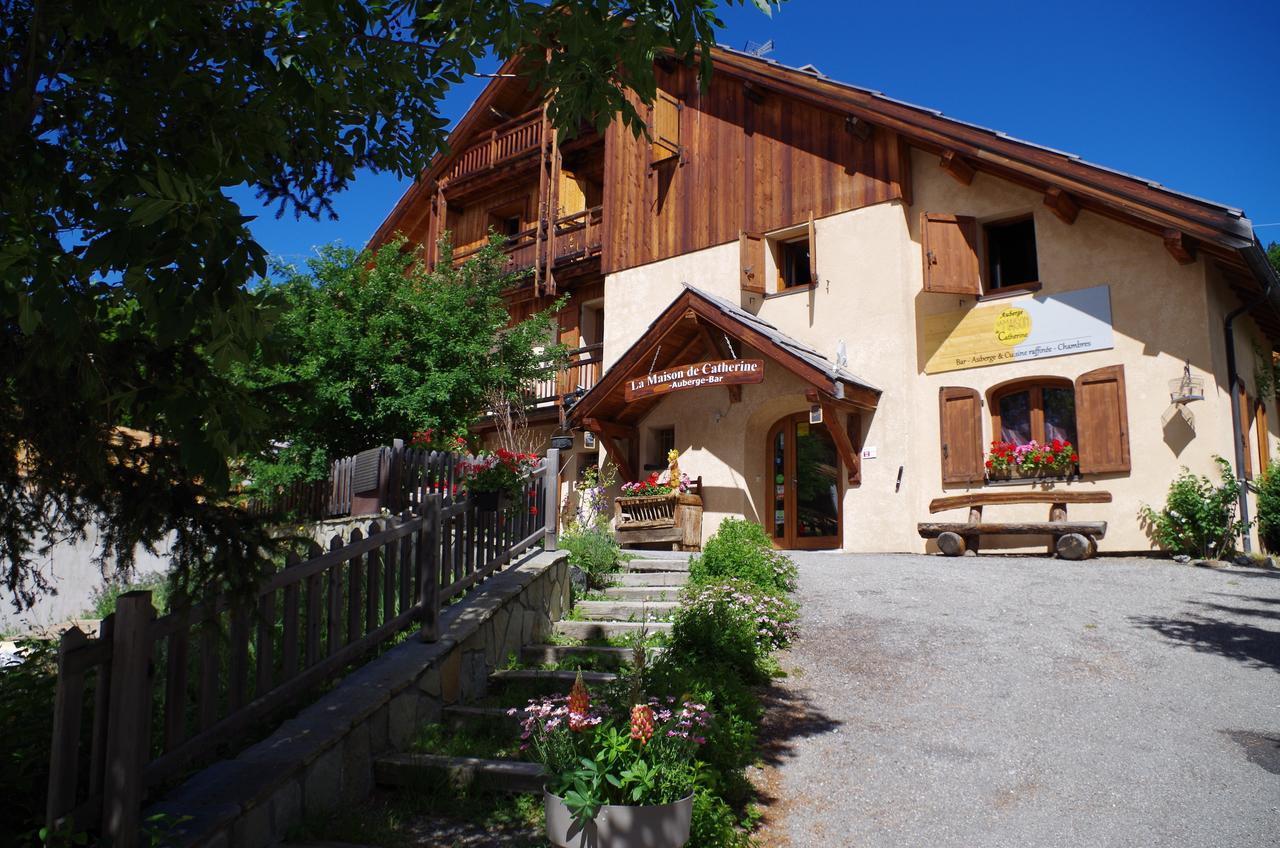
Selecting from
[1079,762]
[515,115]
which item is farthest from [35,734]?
[515,115]

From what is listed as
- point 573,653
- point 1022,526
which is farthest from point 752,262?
point 573,653

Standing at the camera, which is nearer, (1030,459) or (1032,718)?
(1032,718)

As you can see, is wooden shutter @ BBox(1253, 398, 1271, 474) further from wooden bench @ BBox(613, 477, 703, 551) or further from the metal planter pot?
the metal planter pot

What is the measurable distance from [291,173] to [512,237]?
46.5 ft

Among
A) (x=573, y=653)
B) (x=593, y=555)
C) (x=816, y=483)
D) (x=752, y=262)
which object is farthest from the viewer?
(x=752, y=262)

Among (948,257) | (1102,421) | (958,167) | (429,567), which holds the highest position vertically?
(958,167)

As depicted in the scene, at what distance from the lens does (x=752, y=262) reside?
14.3 m

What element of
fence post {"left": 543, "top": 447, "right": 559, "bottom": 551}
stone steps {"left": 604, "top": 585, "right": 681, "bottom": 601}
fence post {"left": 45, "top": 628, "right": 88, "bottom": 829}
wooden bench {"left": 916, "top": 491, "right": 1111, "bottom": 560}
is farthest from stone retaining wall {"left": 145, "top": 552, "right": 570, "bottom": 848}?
wooden bench {"left": 916, "top": 491, "right": 1111, "bottom": 560}

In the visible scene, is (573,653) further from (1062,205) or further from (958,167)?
(958,167)

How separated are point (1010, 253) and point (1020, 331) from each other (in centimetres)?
151

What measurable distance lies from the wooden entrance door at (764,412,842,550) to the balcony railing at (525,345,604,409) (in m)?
4.35

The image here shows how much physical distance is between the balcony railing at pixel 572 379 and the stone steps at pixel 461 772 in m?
12.6

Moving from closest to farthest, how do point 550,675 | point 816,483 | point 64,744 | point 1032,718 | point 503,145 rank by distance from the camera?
point 64,744 → point 1032,718 → point 550,675 → point 816,483 → point 503,145

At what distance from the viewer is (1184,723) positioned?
514 cm
